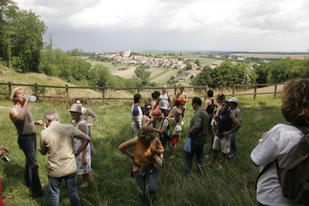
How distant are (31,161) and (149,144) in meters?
2.05

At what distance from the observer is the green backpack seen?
4.73 ft

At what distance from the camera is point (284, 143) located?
1548 mm

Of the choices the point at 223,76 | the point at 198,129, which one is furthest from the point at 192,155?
the point at 223,76

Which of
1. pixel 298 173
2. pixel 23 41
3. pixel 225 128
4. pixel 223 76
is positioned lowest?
pixel 223 76

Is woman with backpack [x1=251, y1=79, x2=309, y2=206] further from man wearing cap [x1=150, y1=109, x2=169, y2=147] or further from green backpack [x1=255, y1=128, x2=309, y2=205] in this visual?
man wearing cap [x1=150, y1=109, x2=169, y2=147]

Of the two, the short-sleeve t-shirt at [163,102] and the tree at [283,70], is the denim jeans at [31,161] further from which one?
the tree at [283,70]

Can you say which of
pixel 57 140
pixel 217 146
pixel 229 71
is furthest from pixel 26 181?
pixel 229 71

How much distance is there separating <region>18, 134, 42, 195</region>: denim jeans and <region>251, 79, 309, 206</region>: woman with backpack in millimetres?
3452

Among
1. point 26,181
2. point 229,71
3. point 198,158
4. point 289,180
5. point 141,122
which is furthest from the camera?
point 229,71

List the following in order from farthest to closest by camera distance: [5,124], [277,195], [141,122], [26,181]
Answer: [5,124] → [141,122] → [26,181] → [277,195]

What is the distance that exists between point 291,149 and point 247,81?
59.2 meters

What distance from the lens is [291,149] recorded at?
1507 mm

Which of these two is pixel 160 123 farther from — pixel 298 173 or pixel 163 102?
pixel 298 173

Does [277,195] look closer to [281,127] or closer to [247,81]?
[281,127]
